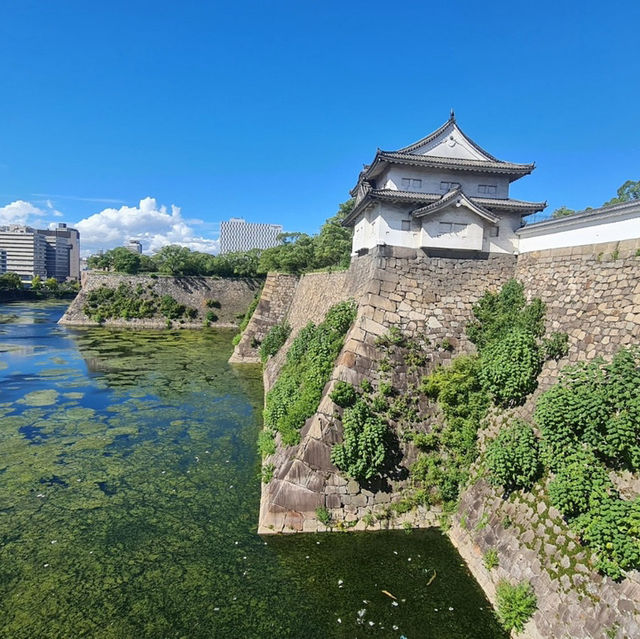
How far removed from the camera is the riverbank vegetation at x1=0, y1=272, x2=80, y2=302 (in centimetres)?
6975

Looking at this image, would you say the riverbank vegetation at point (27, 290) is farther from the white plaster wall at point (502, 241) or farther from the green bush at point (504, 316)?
the green bush at point (504, 316)

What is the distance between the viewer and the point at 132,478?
40.5 feet

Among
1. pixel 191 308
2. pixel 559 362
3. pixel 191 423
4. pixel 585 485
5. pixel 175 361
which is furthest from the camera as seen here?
pixel 191 308

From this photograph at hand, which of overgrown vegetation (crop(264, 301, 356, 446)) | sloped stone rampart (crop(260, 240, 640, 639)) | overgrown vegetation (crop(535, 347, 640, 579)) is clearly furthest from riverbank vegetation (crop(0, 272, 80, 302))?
overgrown vegetation (crop(535, 347, 640, 579))

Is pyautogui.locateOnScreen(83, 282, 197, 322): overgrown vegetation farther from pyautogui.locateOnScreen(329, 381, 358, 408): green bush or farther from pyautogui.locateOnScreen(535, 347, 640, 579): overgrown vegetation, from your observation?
pyautogui.locateOnScreen(535, 347, 640, 579): overgrown vegetation

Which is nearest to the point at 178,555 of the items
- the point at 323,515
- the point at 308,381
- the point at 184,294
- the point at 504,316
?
the point at 323,515

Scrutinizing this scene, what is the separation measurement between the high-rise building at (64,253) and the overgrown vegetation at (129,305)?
10722cm

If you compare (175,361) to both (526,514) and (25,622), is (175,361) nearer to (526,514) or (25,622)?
(25,622)

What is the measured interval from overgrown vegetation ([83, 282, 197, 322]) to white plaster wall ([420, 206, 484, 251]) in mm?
36779

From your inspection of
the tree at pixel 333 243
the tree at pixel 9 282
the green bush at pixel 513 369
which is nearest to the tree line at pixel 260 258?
the tree at pixel 333 243

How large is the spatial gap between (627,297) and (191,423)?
14.7m

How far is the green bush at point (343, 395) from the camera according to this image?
1064cm

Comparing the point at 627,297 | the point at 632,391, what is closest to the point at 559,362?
the point at 627,297

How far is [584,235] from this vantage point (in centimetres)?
1118
